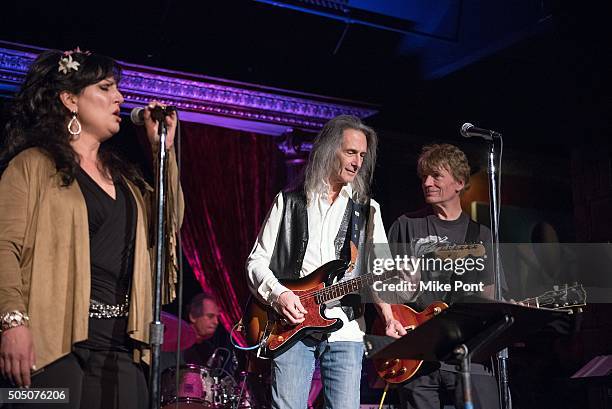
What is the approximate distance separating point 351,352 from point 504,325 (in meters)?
1.05

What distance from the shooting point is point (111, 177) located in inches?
106

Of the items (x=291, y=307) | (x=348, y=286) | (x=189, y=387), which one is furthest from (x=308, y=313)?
(x=189, y=387)

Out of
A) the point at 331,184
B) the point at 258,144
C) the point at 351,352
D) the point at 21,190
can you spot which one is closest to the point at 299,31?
the point at 258,144

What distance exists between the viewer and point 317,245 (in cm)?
368

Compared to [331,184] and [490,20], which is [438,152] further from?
[490,20]

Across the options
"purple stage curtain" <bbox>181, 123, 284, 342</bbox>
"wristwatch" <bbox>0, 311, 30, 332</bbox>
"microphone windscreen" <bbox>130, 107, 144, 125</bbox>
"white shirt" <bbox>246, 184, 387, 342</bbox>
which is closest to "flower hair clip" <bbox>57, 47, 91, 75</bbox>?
"microphone windscreen" <bbox>130, 107, 144, 125</bbox>

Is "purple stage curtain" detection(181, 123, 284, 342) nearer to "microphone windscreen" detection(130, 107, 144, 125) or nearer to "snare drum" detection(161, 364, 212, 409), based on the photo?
"snare drum" detection(161, 364, 212, 409)

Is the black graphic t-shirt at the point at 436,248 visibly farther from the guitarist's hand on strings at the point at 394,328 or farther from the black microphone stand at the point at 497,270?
the guitarist's hand on strings at the point at 394,328

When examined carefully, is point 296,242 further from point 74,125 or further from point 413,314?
point 74,125

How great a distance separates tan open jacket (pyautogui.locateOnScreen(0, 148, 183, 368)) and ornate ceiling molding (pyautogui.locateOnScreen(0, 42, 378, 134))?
16.7ft

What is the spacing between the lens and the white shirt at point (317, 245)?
3498 millimetres

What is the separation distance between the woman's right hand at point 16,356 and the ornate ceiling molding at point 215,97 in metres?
5.45

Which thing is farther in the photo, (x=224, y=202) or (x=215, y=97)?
(x=224, y=202)

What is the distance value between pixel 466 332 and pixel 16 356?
1552 mm
